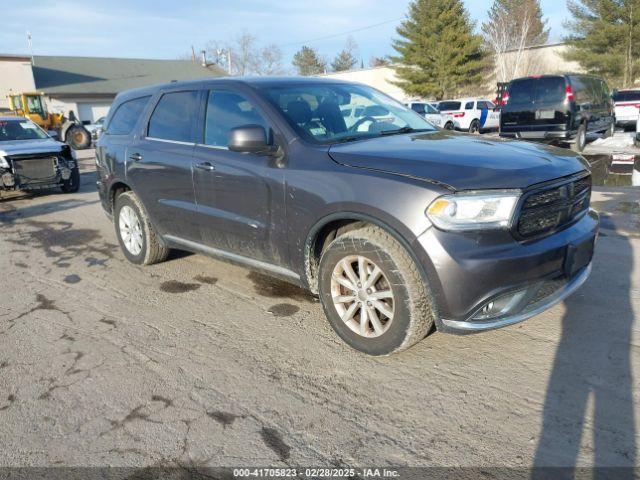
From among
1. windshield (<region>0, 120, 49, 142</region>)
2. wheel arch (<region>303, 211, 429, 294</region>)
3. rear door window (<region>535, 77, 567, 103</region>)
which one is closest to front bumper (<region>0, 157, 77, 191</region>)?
windshield (<region>0, 120, 49, 142</region>)

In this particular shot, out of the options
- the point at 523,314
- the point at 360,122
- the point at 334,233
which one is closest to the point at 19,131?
the point at 360,122

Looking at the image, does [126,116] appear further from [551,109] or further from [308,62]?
[308,62]

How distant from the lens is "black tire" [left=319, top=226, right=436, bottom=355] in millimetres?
2957

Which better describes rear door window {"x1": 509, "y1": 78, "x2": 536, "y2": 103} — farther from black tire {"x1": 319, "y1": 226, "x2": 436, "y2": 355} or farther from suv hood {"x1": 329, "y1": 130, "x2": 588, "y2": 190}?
black tire {"x1": 319, "y1": 226, "x2": 436, "y2": 355}

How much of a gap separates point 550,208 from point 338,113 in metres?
1.72

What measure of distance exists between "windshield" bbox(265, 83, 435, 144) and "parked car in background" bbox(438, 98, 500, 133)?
708 inches

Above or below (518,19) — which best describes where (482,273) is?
below

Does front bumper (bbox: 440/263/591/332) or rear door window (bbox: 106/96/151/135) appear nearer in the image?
front bumper (bbox: 440/263/591/332)

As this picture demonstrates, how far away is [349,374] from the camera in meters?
3.10

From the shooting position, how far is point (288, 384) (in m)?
3.02

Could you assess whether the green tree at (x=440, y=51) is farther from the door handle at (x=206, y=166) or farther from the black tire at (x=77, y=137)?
the door handle at (x=206, y=166)

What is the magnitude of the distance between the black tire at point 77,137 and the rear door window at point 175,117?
2006 cm

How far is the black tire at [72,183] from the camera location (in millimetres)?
10284

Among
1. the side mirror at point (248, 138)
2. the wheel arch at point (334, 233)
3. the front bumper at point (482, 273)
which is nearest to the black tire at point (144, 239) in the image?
the side mirror at point (248, 138)
